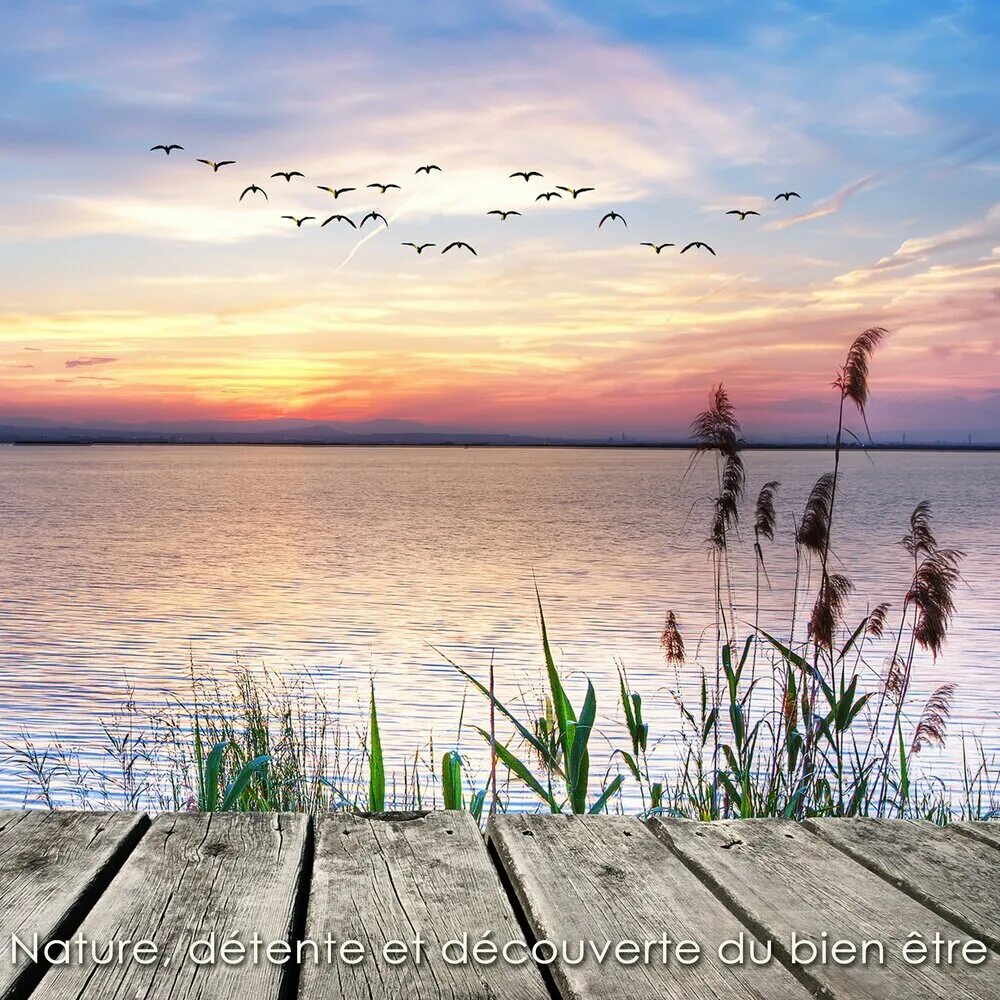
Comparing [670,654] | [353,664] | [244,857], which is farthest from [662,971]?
[353,664]

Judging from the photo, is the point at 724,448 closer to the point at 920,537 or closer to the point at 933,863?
the point at 920,537

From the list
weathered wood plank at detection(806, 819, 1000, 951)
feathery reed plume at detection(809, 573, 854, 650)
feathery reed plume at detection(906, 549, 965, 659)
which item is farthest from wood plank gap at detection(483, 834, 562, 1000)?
feathery reed plume at detection(906, 549, 965, 659)

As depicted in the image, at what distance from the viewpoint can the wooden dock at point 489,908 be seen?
2.03m

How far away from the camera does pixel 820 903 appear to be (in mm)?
2404

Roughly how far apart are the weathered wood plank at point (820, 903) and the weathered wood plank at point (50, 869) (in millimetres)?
1367

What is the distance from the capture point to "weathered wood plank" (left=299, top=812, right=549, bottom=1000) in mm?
2002

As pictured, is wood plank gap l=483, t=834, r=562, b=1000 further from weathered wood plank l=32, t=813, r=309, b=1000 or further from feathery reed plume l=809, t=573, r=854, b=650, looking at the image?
feathery reed plume l=809, t=573, r=854, b=650

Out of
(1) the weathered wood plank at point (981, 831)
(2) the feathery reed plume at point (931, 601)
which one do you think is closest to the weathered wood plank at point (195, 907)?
(1) the weathered wood plank at point (981, 831)

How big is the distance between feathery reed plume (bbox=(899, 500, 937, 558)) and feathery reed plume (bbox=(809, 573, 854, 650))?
Answer: 16.6 inches

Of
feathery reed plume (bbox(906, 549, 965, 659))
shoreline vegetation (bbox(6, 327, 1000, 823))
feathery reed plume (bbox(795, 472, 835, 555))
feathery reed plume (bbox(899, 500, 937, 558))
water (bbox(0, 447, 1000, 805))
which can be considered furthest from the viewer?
water (bbox(0, 447, 1000, 805))

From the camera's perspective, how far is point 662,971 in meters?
2.08

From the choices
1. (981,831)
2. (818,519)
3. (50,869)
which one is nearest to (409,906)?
(50,869)

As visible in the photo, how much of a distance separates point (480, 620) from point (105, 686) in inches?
349

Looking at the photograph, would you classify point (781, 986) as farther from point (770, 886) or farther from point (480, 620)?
point (480, 620)
